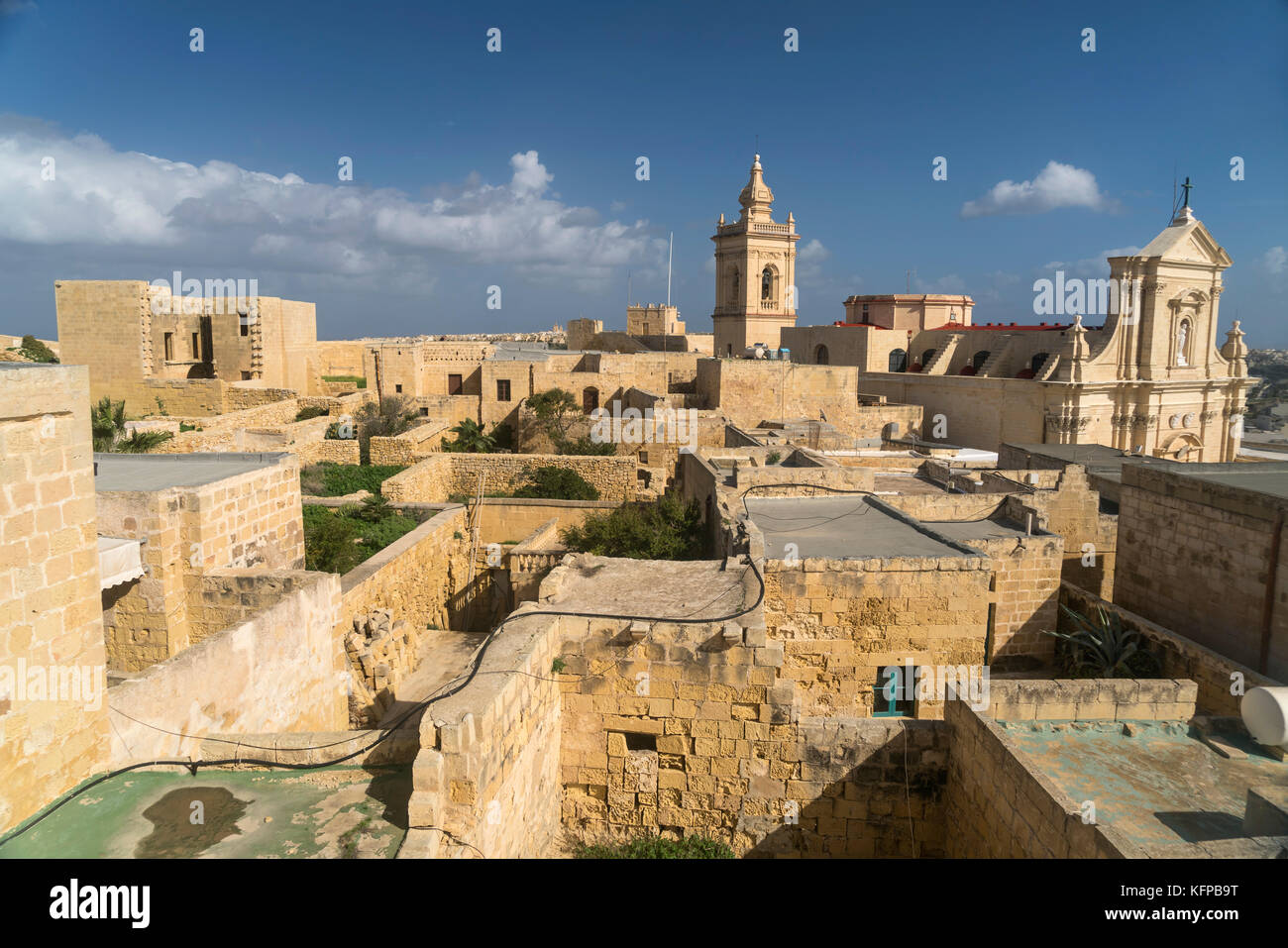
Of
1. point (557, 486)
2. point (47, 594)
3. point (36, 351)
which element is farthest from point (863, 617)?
point (36, 351)

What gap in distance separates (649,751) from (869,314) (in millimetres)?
35188

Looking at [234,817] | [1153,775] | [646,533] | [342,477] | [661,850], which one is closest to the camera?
[234,817]

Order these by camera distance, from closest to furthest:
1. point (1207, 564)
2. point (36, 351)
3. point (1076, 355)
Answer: point (1207, 564), point (36, 351), point (1076, 355)

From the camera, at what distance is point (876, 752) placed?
555 cm

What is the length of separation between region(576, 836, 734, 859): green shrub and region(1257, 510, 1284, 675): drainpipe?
19.1 ft

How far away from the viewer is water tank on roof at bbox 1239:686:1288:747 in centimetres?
513

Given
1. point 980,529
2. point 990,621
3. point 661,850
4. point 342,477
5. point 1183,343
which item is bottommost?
point 661,850

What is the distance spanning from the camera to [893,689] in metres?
7.53

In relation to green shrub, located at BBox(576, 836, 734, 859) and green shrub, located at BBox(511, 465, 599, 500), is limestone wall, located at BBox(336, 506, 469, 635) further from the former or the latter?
green shrub, located at BBox(576, 836, 734, 859)

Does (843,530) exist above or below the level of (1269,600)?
above

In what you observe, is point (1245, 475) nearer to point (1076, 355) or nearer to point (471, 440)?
point (471, 440)

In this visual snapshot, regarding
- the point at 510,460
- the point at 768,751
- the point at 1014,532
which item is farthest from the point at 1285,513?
the point at 510,460

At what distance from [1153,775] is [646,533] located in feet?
24.2

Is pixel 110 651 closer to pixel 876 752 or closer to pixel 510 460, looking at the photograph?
pixel 876 752
